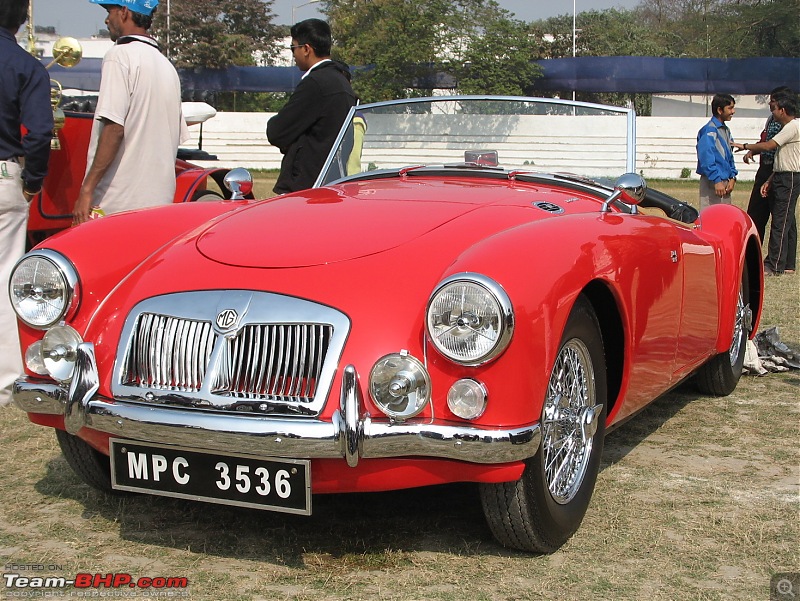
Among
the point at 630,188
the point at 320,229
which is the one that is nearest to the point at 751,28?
the point at 630,188

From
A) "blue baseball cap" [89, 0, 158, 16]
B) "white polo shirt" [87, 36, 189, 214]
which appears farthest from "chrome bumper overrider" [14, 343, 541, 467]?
"blue baseball cap" [89, 0, 158, 16]

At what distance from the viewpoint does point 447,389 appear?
2805 millimetres

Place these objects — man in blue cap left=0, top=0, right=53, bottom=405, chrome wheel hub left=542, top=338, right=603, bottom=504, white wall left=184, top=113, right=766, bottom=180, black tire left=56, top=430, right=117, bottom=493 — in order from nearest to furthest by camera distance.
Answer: chrome wheel hub left=542, top=338, right=603, bottom=504 < black tire left=56, top=430, right=117, bottom=493 < man in blue cap left=0, top=0, right=53, bottom=405 < white wall left=184, top=113, right=766, bottom=180

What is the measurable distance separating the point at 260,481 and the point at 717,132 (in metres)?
8.06

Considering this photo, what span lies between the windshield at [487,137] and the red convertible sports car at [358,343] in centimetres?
52

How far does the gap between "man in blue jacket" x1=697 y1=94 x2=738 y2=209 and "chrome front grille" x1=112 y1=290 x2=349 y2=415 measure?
7.46 m

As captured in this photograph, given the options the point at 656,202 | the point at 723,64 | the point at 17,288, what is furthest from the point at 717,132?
the point at 723,64

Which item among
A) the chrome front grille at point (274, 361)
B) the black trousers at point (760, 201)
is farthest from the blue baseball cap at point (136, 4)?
the black trousers at point (760, 201)

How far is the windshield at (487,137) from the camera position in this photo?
4555mm

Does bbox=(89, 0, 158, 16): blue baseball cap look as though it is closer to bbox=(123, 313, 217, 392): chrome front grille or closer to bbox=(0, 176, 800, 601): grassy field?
bbox=(0, 176, 800, 601): grassy field

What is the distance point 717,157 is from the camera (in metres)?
9.64

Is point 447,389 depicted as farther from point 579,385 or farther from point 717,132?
point 717,132

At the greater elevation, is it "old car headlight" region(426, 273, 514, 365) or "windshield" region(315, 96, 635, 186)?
"windshield" region(315, 96, 635, 186)

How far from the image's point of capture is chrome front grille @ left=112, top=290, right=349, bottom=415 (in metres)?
2.86
